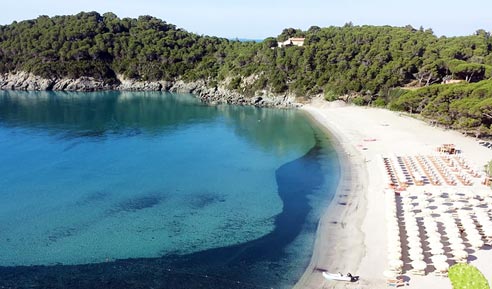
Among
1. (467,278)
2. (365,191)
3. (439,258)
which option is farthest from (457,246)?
(467,278)

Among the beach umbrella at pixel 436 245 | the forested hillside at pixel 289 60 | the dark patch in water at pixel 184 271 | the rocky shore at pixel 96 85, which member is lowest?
the dark patch in water at pixel 184 271

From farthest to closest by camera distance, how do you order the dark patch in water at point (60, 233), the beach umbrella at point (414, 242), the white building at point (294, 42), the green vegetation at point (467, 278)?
the white building at point (294, 42) < the dark patch in water at point (60, 233) < the beach umbrella at point (414, 242) < the green vegetation at point (467, 278)

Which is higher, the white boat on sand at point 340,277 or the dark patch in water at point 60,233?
the white boat on sand at point 340,277

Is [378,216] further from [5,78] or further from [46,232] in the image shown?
[5,78]

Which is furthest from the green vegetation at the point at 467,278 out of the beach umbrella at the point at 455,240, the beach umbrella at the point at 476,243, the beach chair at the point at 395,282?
the beach umbrella at the point at 476,243

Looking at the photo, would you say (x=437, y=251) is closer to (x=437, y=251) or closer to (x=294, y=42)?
(x=437, y=251)

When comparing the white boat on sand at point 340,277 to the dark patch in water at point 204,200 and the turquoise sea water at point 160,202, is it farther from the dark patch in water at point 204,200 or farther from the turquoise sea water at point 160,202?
the dark patch in water at point 204,200

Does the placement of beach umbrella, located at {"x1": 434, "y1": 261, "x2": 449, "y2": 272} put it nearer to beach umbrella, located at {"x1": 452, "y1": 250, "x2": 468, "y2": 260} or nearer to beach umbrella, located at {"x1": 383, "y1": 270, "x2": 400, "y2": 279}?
beach umbrella, located at {"x1": 452, "y1": 250, "x2": 468, "y2": 260}
